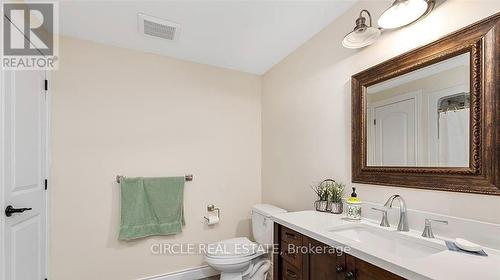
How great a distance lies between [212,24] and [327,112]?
45.5 inches

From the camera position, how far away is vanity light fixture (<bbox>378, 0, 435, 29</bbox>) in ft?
4.19

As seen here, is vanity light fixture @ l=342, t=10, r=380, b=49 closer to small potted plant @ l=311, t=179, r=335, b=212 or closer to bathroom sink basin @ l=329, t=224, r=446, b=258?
small potted plant @ l=311, t=179, r=335, b=212

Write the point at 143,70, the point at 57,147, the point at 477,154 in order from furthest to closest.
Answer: the point at 143,70, the point at 57,147, the point at 477,154

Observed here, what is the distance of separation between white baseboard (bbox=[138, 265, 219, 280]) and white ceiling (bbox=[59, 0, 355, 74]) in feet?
7.09

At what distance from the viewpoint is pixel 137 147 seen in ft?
7.68

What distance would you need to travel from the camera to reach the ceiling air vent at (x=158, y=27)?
6.21 feet

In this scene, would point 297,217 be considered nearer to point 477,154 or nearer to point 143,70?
point 477,154

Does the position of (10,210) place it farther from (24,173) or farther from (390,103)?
(390,103)

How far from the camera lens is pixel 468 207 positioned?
44.2 inches

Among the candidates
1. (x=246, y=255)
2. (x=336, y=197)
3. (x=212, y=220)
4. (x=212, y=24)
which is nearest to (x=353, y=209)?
(x=336, y=197)

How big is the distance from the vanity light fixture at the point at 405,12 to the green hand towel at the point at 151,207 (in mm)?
2091

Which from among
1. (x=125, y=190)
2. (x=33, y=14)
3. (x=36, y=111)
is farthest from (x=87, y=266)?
(x=33, y=14)

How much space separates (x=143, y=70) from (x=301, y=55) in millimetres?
1521

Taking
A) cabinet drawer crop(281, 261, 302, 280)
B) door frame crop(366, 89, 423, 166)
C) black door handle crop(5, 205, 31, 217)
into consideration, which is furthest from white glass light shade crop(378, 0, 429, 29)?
black door handle crop(5, 205, 31, 217)
